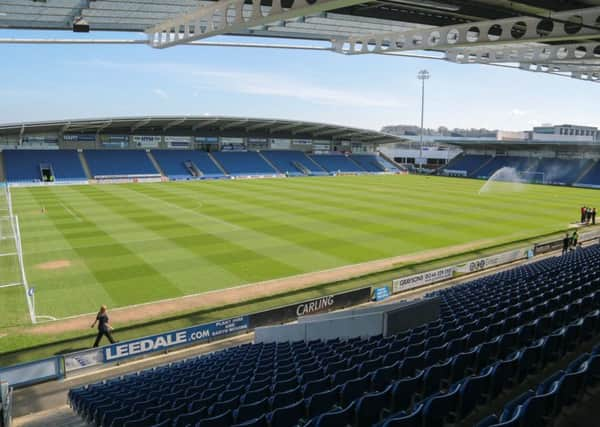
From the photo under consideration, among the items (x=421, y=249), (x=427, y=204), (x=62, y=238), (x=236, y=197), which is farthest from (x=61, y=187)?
(x=421, y=249)

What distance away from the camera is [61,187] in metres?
50.4

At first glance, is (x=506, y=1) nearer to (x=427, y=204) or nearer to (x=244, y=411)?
(x=244, y=411)

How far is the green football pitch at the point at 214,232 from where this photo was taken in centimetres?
1858

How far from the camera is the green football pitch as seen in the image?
61.0ft

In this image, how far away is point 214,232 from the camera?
27.7 meters

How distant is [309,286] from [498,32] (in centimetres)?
1189

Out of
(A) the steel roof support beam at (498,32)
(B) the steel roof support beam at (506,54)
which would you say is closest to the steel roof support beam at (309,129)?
(B) the steel roof support beam at (506,54)

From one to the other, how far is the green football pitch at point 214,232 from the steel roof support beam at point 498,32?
10.1 metres

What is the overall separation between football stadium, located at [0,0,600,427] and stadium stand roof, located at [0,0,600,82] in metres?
0.10

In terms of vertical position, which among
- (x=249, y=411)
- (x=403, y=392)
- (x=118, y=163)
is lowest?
(x=249, y=411)

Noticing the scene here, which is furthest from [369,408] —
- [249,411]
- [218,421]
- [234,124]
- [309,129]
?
[309,129]

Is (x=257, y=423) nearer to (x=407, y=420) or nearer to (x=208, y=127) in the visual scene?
(x=407, y=420)

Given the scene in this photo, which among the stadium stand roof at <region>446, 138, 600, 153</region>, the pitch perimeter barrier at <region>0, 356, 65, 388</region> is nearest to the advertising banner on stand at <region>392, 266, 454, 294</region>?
the pitch perimeter barrier at <region>0, 356, 65, 388</region>

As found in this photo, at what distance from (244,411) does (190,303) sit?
37.3ft
